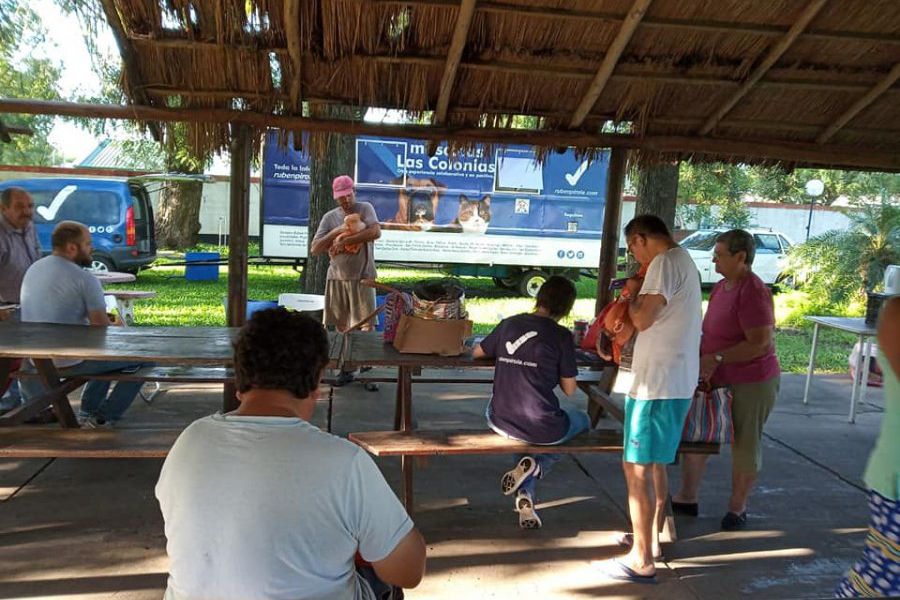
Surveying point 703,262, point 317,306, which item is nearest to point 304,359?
point 317,306

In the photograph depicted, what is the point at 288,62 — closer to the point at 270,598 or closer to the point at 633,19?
the point at 633,19

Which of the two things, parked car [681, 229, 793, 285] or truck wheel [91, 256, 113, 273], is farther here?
parked car [681, 229, 793, 285]

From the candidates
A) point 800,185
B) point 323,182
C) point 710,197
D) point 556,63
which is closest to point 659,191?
point 556,63

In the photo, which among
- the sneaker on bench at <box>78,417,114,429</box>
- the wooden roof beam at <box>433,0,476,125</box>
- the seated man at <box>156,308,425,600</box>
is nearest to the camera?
the seated man at <box>156,308,425,600</box>

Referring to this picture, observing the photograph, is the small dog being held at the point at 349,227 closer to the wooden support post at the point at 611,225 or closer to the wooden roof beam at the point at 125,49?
the wooden roof beam at the point at 125,49

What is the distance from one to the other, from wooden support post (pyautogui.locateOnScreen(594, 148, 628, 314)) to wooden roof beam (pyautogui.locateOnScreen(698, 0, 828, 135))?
609 millimetres

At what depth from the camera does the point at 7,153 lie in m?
36.8

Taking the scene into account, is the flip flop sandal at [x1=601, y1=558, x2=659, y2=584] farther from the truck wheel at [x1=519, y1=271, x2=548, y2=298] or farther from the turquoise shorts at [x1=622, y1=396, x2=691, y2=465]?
the truck wheel at [x1=519, y1=271, x2=548, y2=298]

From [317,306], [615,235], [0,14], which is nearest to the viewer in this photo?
[615,235]

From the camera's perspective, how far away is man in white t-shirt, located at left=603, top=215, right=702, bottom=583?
2932mm

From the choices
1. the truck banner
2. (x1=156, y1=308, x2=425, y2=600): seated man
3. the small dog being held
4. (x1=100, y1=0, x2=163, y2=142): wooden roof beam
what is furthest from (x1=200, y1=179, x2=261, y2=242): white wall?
(x1=156, y1=308, x2=425, y2=600): seated man

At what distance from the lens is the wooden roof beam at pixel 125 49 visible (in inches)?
146

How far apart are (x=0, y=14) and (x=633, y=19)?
493 inches

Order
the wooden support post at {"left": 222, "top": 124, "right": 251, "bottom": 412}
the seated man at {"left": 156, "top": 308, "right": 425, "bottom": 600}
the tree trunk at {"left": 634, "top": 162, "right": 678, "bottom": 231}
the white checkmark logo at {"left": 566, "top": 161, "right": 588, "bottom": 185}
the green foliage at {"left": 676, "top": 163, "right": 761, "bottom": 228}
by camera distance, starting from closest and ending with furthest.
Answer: the seated man at {"left": 156, "top": 308, "right": 425, "bottom": 600} < the wooden support post at {"left": 222, "top": 124, "right": 251, "bottom": 412} < the tree trunk at {"left": 634, "top": 162, "right": 678, "bottom": 231} < the white checkmark logo at {"left": 566, "top": 161, "right": 588, "bottom": 185} < the green foliage at {"left": 676, "top": 163, "right": 761, "bottom": 228}
